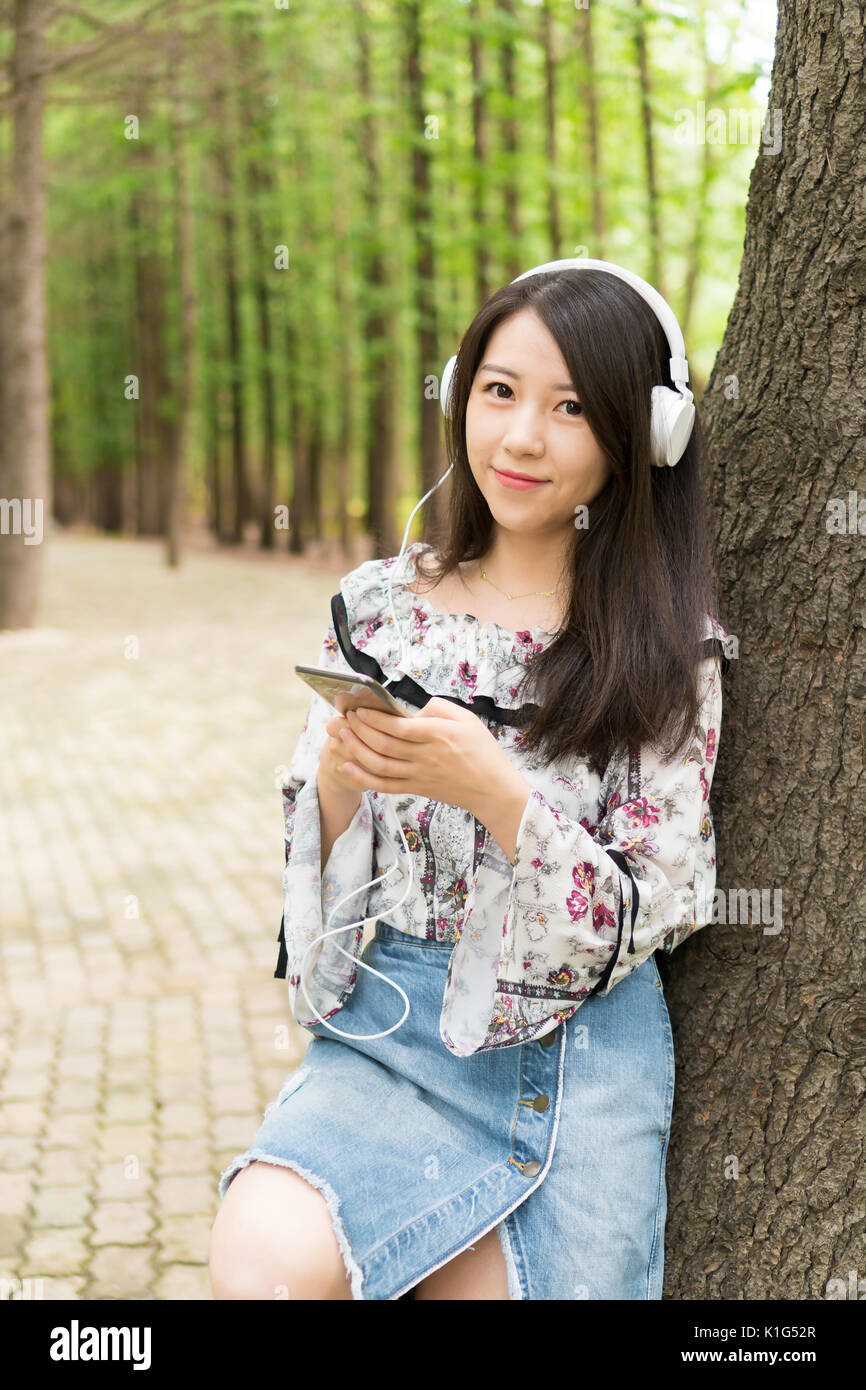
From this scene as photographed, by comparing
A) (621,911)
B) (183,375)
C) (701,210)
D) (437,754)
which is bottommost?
(621,911)

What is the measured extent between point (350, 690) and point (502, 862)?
419 millimetres

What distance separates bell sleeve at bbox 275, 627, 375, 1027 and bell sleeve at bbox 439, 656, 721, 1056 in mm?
266

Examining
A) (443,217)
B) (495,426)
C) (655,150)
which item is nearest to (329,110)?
(443,217)

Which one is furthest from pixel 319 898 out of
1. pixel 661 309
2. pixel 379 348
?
pixel 379 348

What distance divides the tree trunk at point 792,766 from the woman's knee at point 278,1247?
0.73m

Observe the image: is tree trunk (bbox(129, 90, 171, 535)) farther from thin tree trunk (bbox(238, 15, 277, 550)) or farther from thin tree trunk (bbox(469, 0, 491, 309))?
thin tree trunk (bbox(469, 0, 491, 309))

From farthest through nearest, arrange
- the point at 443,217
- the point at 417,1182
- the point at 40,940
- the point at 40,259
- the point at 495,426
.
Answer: the point at 443,217, the point at 40,259, the point at 40,940, the point at 495,426, the point at 417,1182

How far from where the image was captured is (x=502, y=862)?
2.03m

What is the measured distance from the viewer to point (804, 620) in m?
2.21

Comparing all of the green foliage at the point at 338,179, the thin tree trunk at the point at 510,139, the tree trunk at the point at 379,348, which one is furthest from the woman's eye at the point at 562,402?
the tree trunk at the point at 379,348

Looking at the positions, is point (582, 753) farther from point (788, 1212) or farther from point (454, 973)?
point (788, 1212)

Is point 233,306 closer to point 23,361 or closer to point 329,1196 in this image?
point 23,361

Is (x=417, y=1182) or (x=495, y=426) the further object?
(x=495, y=426)

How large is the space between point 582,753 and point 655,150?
42.6 ft
